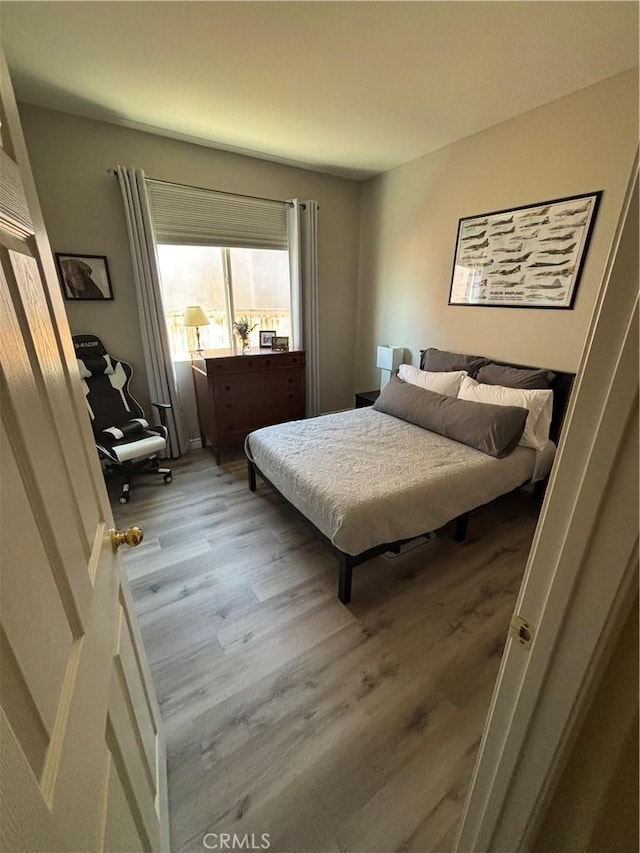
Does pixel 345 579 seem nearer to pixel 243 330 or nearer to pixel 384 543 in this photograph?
pixel 384 543

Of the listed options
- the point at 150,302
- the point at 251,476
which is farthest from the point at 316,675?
the point at 150,302

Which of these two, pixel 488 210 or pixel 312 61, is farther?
pixel 488 210

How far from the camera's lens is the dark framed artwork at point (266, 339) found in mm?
3688

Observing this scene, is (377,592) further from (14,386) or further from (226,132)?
(226,132)

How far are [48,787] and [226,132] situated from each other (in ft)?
11.9

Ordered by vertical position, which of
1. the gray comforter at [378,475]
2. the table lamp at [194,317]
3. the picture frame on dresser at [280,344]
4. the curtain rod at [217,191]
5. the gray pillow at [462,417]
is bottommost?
the gray comforter at [378,475]

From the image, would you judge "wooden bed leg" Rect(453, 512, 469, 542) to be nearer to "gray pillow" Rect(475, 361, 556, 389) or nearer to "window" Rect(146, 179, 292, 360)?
"gray pillow" Rect(475, 361, 556, 389)

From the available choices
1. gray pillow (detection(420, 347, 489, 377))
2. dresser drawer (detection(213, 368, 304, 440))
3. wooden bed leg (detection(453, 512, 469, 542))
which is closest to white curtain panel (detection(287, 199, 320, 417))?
dresser drawer (detection(213, 368, 304, 440))

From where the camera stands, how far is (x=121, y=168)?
266 centimetres

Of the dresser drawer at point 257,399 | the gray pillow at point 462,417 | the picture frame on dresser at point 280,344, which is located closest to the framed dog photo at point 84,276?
the dresser drawer at point 257,399

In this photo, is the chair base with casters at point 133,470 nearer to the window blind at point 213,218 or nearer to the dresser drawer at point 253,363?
the dresser drawer at point 253,363

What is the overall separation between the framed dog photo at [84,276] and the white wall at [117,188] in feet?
0.19

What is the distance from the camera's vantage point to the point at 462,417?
2.40 meters

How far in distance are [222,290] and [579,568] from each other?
368 centimetres
